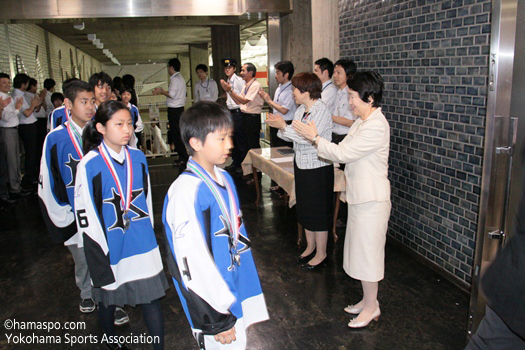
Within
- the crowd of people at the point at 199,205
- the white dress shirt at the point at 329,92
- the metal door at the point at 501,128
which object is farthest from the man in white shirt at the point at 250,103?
the metal door at the point at 501,128

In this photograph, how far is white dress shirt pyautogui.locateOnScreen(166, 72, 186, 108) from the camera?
25.2 feet

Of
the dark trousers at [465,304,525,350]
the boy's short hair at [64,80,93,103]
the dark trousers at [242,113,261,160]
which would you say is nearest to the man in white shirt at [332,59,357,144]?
the dark trousers at [242,113,261,160]

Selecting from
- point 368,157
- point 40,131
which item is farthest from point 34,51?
point 368,157

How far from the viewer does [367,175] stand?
263cm

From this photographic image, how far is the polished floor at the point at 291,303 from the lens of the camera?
8.96 ft

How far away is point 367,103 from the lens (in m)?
2.66

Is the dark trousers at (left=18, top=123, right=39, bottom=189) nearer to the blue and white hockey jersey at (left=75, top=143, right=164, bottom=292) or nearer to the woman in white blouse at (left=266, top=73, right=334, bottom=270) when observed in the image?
the woman in white blouse at (left=266, top=73, right=334, bottom=270)

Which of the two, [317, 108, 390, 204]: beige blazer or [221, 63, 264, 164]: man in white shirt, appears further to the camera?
[221, 63, 264, 164]: man in white shirt

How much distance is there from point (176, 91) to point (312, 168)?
4861mm

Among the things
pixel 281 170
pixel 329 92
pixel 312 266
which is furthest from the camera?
pixel 329 92

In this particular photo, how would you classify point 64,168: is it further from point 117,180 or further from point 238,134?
point 238,134

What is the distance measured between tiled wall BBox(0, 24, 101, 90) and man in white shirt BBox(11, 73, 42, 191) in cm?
143

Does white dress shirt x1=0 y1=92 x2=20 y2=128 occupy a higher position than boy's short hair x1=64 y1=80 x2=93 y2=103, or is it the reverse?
boy's short hair x1=64 y1=80 x2=93 y2=103

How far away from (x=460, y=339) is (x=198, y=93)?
6.71m
